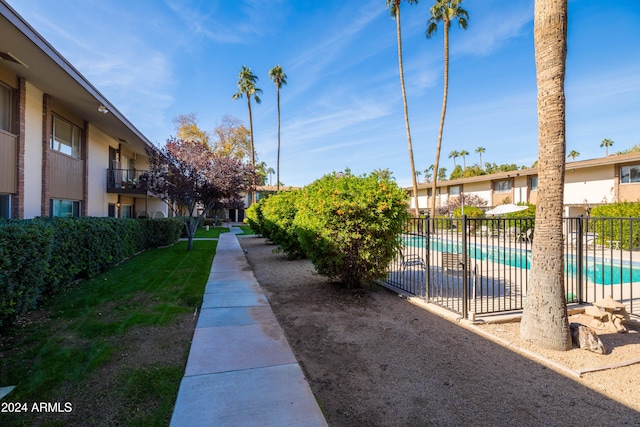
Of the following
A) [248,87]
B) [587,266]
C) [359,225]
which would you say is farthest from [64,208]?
[248,87]

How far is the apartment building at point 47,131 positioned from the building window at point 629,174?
31.3 meters

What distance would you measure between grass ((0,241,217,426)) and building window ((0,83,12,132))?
215 inches

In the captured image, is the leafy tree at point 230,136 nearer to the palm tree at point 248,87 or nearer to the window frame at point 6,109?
the palm tree at point 248,87

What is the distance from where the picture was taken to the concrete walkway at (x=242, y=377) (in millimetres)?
2768

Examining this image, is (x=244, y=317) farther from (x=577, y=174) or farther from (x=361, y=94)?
(x=577, y=174)

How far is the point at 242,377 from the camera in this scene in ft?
11.3

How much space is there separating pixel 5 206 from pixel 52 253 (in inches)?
176

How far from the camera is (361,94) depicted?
20.8m

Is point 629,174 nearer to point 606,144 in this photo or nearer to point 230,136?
A: point 230,136

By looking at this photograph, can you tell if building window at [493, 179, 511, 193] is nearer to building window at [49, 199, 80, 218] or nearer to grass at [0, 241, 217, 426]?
grass at [0, 241, 217, 426]

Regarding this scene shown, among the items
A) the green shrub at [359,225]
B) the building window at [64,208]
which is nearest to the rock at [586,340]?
the green shrub at [359,225]

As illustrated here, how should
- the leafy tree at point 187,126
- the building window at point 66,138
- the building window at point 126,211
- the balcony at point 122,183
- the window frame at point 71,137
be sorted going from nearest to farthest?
the window frame at point 71,137, the building window at point 66,138, the balcony at point 122,183, the building window at point 126,211, the leafy tree at point 187,126

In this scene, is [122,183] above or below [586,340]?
above

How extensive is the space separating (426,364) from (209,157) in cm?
1392
